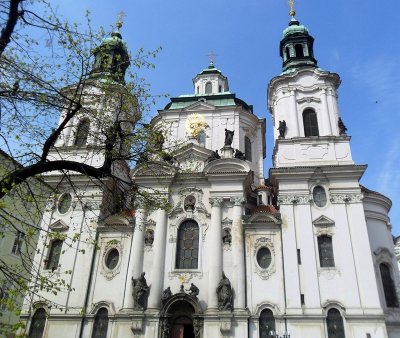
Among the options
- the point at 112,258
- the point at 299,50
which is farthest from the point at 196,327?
the point at 299,50

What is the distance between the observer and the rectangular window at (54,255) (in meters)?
23.1

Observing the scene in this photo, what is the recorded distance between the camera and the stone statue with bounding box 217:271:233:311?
19984 millimetres

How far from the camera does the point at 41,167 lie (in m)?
8.52

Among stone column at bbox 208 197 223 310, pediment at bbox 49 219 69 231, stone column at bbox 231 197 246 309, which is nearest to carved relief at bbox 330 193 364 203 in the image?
stone column at bbox 231 197 246 309

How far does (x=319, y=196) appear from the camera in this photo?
74.7ft

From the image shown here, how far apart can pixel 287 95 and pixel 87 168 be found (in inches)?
789

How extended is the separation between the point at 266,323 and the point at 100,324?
8.45 m

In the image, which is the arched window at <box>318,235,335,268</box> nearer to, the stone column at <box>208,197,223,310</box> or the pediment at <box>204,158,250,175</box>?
the stone column at <box>208,197,223,310</box>

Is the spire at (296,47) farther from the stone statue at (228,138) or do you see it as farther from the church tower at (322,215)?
the stone statue at (228,138)

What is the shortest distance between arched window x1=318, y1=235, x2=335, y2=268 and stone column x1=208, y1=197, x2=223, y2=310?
519cm

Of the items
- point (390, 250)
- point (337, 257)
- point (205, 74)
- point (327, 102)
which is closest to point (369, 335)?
point (337, 257)

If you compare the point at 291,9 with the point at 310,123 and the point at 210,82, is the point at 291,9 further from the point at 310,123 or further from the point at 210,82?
the point at 310,123

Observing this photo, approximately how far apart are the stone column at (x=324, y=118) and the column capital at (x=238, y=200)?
6.71 m

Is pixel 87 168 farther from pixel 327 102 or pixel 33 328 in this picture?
pixel 327 102
